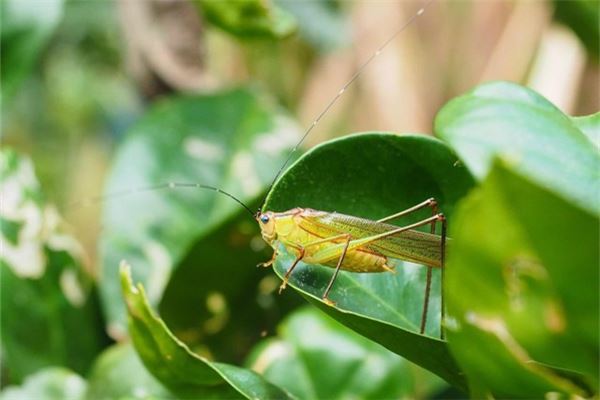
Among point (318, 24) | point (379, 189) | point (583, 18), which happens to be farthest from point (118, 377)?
point (318, 24)

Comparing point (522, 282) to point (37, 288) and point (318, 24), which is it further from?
point (318, 24)

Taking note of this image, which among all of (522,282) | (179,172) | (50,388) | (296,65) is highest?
(522,282)

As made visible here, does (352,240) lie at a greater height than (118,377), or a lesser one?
greater

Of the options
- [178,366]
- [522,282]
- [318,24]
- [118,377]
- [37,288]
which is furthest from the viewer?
[318,24]

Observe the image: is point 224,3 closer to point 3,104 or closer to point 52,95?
point 3,104

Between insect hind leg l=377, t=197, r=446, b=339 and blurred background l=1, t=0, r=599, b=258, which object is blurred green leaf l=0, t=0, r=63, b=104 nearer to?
blurred background l=1, t=0, r=599, b=258

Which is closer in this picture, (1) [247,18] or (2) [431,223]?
(2) [431,223]

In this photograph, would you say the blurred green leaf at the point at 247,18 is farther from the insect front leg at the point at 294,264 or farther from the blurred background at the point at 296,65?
the insect front leg at the point at 294,264

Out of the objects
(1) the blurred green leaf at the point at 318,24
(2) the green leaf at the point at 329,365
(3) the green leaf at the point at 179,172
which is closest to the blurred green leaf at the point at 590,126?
(2) the green leaf at the point at 329,365
